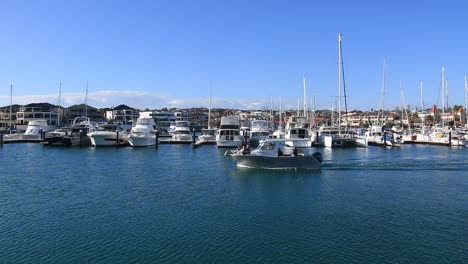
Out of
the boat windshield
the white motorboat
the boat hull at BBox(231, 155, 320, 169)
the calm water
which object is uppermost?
the white motorboat

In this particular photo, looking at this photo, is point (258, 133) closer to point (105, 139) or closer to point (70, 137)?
point (105, 139)

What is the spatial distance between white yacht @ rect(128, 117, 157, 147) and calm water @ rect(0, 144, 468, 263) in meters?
29.8

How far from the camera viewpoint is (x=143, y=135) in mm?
71062

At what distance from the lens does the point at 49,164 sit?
149ft

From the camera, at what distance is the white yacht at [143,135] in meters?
68.9

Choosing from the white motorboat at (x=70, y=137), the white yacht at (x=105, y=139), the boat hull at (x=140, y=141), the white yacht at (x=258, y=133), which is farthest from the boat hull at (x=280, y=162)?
the white motorboat at (x=70, y=137)

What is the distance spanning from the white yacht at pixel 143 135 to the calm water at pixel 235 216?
2984 centimetres

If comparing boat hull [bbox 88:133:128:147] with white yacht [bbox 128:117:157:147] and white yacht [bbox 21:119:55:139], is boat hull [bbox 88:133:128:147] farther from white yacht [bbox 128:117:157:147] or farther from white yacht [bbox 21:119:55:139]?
white yacht [bbox 21:119:55:139]

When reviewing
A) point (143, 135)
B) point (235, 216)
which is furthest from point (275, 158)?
point (143, 135)

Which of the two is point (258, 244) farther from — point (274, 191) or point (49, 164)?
point (49, 164)

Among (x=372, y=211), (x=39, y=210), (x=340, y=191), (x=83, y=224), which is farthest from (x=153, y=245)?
(x=340, y=191)

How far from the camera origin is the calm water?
1653 cm

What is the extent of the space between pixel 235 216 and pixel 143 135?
51.7m

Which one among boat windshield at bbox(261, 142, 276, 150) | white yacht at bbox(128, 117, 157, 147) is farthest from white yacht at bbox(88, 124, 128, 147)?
boat windshield at bbox(261, 142, 276, 150)
